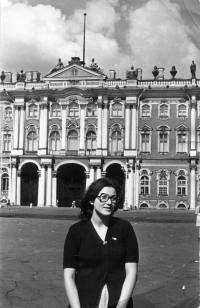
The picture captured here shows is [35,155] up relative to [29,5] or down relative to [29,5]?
down

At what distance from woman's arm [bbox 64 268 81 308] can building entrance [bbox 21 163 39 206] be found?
1.19 m

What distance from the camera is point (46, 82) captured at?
2.46 meters

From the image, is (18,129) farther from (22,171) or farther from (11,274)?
(11,274)

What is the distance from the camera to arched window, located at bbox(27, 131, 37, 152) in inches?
114

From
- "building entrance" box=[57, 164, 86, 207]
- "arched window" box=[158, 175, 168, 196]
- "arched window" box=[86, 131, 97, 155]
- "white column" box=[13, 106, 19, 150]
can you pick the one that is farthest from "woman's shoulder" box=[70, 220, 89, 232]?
"arched window" box=[158, 175, 168, 196]

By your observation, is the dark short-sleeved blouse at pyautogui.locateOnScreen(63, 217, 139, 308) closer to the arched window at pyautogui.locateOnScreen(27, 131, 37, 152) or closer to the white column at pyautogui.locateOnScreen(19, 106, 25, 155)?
the white column at pyautogui.locateOnScreen(19, 106, 25, 155)

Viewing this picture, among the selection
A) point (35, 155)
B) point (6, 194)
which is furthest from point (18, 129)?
point (6, 194)

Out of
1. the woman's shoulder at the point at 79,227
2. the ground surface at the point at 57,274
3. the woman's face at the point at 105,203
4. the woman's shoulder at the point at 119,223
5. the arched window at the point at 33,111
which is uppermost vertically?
the arched window at the point at 33,111

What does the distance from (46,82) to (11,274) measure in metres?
1.25

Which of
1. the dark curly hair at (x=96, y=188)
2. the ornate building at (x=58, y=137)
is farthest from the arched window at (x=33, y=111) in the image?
the dark curly hair at (x=96, y=188)

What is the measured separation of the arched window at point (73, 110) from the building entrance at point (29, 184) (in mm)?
394

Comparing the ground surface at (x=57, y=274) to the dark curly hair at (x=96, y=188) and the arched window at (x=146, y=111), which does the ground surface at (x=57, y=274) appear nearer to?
the dark curly hair at (x=96, y=188)

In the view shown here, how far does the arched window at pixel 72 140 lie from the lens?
3352 mm

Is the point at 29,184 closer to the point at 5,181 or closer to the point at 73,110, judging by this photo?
the point at 5,181
